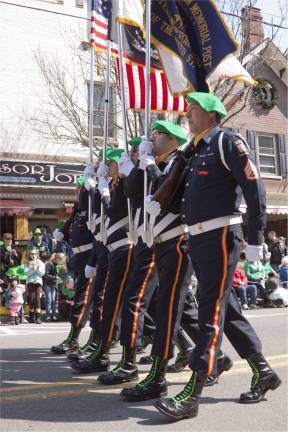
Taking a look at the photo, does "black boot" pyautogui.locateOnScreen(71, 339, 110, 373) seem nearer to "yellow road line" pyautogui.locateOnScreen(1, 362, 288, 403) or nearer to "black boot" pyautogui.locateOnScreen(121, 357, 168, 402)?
"yellow road line" pyautogui.locateOnScreen(1, 362, 288, 403)

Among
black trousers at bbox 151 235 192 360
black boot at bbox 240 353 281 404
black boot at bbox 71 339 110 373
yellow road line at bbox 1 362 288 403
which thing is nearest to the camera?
black boot at bbox 240 353 281 404

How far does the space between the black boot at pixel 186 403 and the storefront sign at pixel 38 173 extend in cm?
1469

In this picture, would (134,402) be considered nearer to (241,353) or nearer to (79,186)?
(241,353)

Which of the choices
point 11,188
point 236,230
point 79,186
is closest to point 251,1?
point 11,188

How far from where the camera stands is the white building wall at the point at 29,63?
60.7 ft

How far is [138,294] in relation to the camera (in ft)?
16.2

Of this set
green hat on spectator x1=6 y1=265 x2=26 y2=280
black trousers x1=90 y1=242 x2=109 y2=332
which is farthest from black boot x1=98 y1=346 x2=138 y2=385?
green hat on spectator x1=6 y1=265 x2=26 y2=280

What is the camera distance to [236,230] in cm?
416

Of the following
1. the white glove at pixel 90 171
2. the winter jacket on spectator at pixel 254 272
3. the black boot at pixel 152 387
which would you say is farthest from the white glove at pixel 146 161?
the winter jacket on spectator at pixel 254 272

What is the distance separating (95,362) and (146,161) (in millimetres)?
2045

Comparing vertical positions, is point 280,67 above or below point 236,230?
above

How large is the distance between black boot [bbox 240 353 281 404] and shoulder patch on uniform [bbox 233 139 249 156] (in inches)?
57.7

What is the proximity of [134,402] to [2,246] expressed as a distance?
9.44 meters

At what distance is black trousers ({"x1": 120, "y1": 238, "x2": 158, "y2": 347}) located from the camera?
488cm
